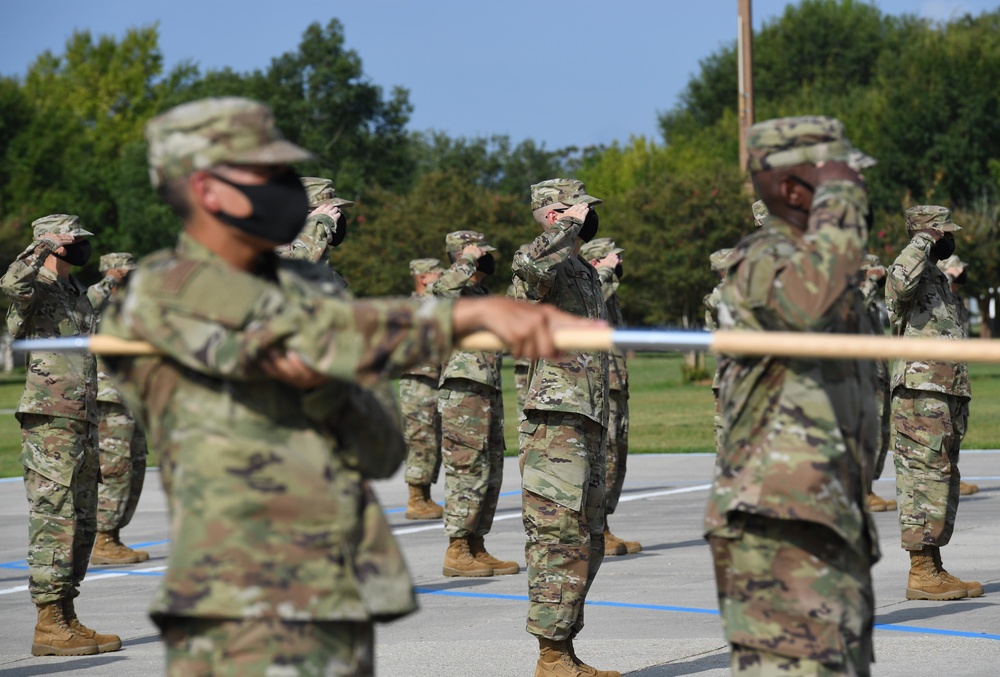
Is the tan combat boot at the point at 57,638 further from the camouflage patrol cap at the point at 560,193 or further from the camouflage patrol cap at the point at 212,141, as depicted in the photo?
the camouflage patrol cap at the point at 212,141

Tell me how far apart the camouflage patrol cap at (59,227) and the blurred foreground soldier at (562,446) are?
2769 millimetres

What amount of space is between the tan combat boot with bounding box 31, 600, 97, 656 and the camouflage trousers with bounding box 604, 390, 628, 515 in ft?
17.0

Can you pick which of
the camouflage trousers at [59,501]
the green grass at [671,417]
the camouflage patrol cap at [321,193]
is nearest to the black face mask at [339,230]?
the camouflage patrol cap at [321,193]

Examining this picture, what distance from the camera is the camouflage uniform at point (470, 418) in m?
11.6

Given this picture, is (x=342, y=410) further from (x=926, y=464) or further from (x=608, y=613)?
(x=926, y=464)

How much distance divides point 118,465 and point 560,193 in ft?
18.0

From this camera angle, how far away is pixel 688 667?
7504 mm

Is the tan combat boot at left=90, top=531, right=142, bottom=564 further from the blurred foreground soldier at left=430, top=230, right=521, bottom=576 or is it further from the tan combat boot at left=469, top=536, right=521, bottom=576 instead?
the tan combat boot at left=469, top=536, right=521, bottom=576

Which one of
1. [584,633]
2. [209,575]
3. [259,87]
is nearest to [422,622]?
[584,633]

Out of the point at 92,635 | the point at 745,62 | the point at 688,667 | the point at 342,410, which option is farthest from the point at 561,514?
the point at 745,62

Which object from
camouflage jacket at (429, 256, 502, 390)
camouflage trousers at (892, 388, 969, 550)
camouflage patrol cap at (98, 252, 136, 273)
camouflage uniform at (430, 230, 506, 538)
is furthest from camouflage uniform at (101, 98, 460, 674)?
camouflage patrol cap at (98, 252, 136, 273)

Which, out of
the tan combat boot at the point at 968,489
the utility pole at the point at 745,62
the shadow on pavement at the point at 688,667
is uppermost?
the utility pole at the point at 745,62

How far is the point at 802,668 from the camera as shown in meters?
4.42

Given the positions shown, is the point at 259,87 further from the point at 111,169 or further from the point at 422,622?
the point at 422,622
